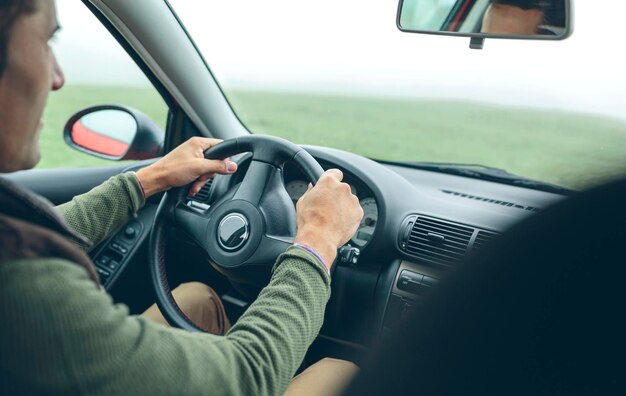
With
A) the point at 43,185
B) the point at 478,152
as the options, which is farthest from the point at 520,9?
the point at 478,152

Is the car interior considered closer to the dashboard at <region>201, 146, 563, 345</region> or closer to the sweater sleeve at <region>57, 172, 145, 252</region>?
the dashboard at <region>201, 146, 563, 345</region>

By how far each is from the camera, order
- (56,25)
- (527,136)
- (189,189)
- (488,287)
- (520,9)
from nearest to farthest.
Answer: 1. (488,287)
2. (56,25)
3. (520,9)
4. (189,189)
5. (527,136)

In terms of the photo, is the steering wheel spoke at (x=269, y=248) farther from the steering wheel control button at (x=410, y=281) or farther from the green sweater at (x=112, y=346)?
the green sweater at (x=112, y=346)

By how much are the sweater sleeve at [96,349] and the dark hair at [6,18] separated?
40 centimetres

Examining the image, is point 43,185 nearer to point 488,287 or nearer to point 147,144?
point 147,144

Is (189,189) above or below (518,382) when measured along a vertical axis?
below

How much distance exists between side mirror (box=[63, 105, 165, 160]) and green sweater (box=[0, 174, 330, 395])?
182 cm

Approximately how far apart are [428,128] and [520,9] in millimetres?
7751

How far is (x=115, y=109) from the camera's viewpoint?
322 cm

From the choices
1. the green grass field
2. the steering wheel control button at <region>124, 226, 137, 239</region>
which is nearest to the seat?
the steering wheel control button at <region>124, 226, 137, 239</region>

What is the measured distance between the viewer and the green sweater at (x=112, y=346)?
1.14m

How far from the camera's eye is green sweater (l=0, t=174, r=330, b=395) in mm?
1140

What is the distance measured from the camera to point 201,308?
2686 millimetres

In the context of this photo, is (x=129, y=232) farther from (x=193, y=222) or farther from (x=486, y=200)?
(x=486, y=200)
